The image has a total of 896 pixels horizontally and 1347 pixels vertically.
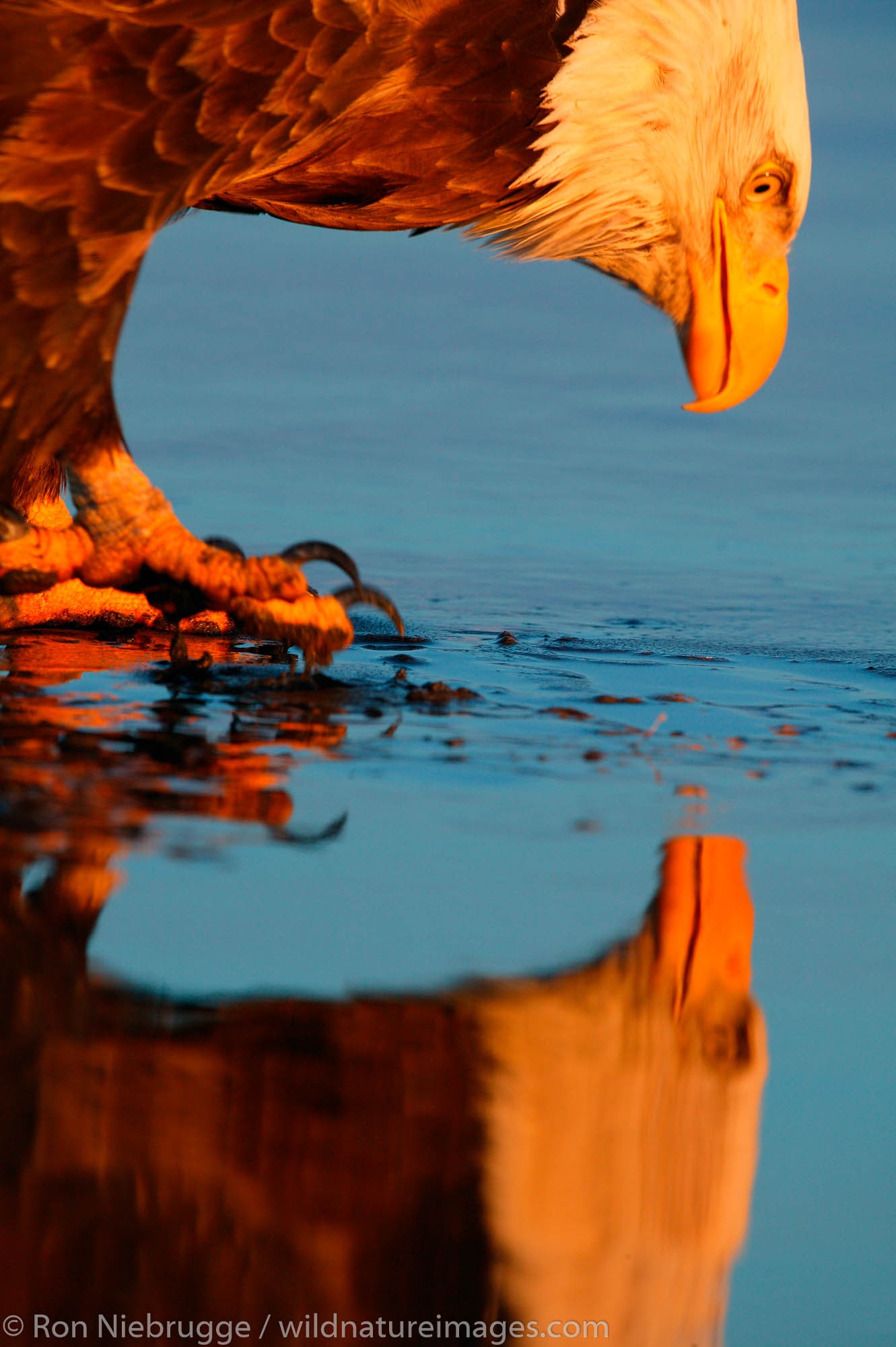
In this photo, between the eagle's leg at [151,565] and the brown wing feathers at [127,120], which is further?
the eagle's leg at [151,565]

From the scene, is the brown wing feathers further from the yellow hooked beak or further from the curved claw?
the yellow hooked beak

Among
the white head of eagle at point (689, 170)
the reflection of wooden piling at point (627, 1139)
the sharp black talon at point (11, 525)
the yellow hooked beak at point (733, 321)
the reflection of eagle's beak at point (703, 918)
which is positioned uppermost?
the white head of eagle at point (689, 170)

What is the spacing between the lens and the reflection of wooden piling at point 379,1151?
1.14m

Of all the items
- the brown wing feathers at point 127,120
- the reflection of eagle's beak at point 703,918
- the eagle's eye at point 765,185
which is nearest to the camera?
the reflection of eagle's beak at point 703,918

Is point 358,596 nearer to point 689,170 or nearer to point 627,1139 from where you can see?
point 689,170

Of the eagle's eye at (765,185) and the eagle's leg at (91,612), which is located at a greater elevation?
the eagle's eye at (765,185)

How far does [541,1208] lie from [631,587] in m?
4.85

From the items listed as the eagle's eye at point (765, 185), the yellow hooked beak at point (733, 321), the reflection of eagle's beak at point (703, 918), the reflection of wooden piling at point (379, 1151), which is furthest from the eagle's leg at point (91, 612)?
the reflection of wooden piling at point (379, 1151)

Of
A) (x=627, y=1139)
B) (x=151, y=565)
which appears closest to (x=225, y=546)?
(x=151, y=565)

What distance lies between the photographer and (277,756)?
7.90 feet

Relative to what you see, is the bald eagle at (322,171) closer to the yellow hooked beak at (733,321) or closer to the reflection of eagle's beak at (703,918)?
the yellow hooked beak at (733,321)

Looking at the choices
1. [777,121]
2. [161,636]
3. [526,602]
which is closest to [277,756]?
[161,636]

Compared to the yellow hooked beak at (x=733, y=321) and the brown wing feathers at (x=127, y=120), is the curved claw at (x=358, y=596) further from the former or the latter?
the yellow hooked beak at (x=733, y=321)

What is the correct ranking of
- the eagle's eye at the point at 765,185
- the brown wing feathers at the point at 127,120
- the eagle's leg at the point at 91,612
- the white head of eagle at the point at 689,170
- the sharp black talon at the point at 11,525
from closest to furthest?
the brown wing feathers at the point at 127,120 → the sharp black talon at the point at 11,525 → the white head of eagle at the point at 689,170 → the eagle's eye at the point at 765,185 → the eagle's leg at the point at 91,612
